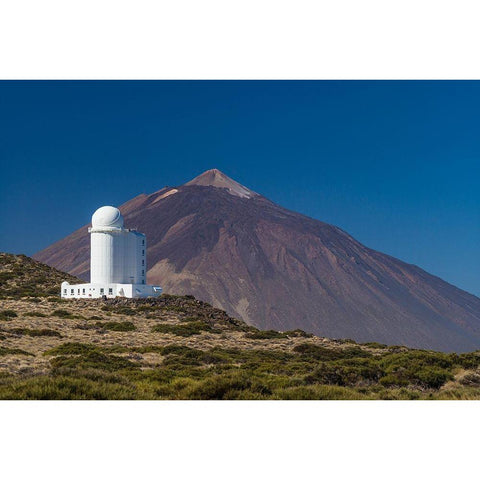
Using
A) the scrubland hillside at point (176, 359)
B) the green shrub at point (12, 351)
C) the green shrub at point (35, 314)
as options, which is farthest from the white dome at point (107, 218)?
the green shrub at point (12, 351)

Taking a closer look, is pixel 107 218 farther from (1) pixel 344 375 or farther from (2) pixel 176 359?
(1) pixel 344 375

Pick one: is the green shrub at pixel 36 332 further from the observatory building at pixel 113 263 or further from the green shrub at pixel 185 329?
the observatory building at pixel 113 263

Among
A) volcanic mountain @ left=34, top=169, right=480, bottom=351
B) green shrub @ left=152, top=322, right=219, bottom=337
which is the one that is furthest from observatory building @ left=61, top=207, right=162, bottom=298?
volcanic mountain @ left=34, top=169, right=480, bottom=351

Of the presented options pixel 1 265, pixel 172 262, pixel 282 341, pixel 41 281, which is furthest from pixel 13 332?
pixel 172 262

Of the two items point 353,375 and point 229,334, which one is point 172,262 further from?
point 353,375

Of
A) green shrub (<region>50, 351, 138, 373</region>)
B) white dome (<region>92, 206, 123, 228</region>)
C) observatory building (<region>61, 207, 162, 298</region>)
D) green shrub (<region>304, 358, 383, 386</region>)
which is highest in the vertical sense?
white dome (<region>92, 206, 123, 228</region>)

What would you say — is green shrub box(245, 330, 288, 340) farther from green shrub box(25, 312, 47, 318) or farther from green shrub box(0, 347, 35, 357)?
green shrub box(0, 347, 35, 357)

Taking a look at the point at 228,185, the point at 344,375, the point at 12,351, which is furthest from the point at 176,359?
the point at 228,185
